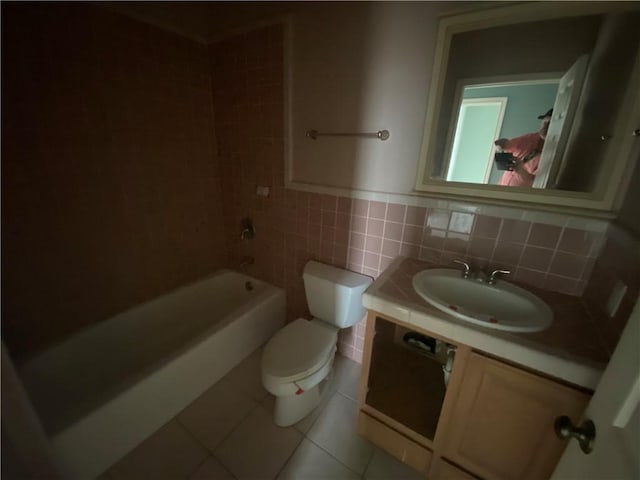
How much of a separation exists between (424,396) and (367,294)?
648 millimetres

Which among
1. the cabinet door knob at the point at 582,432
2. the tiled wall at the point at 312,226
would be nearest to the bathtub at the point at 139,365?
the tiled wall at the point at 312,226

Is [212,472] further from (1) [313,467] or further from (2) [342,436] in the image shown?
(2) [342,436]

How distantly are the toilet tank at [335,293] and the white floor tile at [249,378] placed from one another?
1.76ft

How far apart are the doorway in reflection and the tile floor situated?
1369mm

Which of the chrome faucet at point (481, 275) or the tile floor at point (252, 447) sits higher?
the chrome faucet at point (481, 275)

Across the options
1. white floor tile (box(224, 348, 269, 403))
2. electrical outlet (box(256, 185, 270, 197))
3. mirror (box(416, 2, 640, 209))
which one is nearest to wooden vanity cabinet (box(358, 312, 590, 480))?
white floor tile (box(224, 348, 269, 403))

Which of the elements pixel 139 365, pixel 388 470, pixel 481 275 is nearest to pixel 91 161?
pixel 139 365

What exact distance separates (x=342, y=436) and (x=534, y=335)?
3.34 ft

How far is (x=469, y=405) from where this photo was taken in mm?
927

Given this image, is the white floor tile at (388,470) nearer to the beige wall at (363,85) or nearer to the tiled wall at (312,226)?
the tiled wall at (312,226)

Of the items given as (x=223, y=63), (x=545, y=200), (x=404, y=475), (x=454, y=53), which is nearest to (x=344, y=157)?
(x=454, y=53)

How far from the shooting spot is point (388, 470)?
118 centimetres

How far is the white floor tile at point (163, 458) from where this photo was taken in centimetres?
113

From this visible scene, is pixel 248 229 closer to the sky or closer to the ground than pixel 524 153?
closer to the ground
